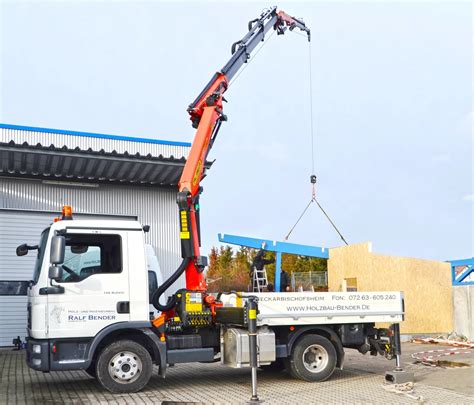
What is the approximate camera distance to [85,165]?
16.4 meters

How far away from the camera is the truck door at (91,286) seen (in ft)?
→ 29.5

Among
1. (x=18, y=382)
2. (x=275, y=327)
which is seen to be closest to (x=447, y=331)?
(x=275, y=327)

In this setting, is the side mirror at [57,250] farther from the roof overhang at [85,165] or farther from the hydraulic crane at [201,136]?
the roof overhang at [85,165]

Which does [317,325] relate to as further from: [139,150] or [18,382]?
[139,150]

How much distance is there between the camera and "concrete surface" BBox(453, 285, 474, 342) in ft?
58.0

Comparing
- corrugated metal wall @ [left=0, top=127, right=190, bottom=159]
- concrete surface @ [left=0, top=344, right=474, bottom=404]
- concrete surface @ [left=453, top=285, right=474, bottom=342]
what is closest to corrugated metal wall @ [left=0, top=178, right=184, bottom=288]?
corrugated metal wall @ [left=0, top=127, right=190, bottom=159]

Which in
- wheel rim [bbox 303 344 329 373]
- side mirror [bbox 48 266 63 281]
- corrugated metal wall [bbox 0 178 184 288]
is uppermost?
corrugated metal wall [bbox 0 178 184 288]

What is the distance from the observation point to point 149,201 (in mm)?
17922

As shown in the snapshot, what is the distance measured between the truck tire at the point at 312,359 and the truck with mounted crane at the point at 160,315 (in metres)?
0.02

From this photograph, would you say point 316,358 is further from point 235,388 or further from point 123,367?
point 123,367

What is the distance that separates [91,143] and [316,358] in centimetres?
971

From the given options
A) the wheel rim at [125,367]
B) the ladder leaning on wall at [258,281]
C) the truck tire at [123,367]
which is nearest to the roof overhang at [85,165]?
the ladder leaning on wall at [258,281]

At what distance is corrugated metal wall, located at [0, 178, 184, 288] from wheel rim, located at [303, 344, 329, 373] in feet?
25.8

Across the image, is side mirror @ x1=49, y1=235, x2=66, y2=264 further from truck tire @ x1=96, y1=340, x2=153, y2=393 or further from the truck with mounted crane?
truck tire @ x1=96, y1=340, x2=153, y2=393
